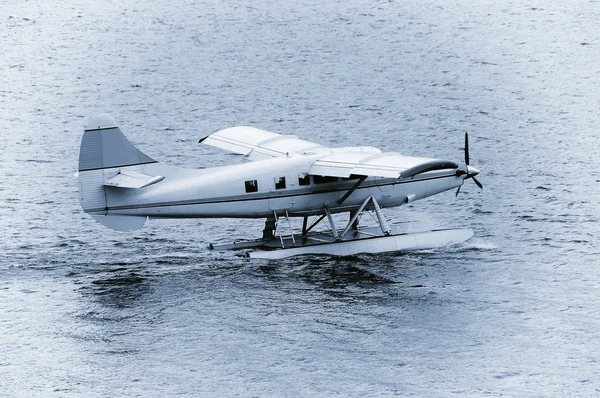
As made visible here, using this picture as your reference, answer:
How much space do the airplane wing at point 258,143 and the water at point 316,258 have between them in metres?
4.06

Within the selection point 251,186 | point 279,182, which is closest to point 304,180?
point 279,182

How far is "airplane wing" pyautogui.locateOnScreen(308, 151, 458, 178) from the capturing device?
37625 mm

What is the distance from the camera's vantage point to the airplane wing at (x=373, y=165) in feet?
123

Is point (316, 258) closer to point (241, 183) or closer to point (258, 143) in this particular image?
point (241, 183)

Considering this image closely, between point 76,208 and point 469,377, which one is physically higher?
point 76,208

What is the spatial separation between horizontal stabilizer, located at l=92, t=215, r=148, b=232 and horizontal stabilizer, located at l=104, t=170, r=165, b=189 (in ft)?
4.05

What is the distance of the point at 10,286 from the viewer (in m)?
38.8

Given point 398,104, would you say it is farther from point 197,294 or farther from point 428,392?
point 428,392

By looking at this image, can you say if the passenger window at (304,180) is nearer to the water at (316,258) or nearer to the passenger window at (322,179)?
the passenger window at (322,179)

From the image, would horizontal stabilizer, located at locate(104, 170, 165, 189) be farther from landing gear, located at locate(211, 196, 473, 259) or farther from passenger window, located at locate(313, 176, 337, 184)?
passenger window, located at locate(313, 176, 337, 184)

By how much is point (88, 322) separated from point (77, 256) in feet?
25.6

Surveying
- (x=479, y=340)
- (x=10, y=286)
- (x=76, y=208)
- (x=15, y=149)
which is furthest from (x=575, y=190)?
(x=15, y=149)

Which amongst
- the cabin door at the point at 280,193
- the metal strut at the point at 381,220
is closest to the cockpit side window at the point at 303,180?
the cabin door at the point at 280,193

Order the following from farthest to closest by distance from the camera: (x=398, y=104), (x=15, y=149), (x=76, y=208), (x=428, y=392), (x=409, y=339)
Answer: (x=398, y=104) → (x=15, y=149) → (x=76, y=208) → (x=409, y=339) → (x=428, y=392)
